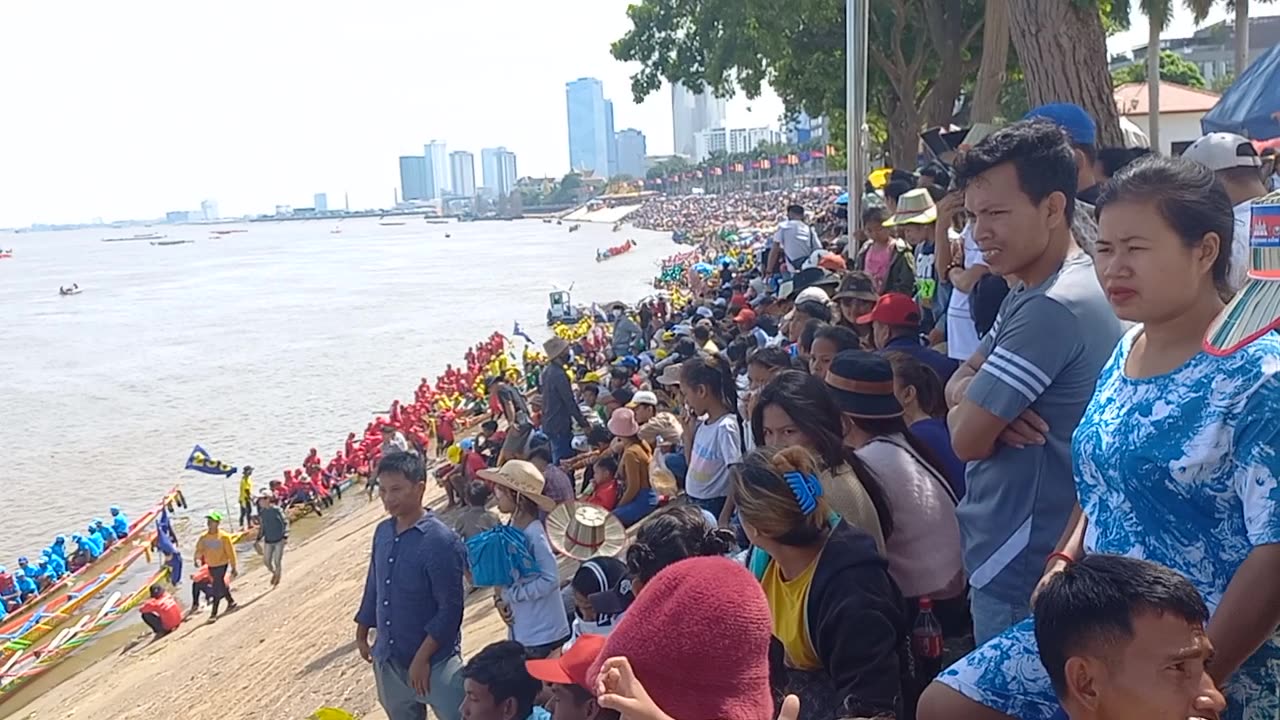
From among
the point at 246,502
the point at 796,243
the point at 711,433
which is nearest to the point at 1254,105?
the point at 711,433

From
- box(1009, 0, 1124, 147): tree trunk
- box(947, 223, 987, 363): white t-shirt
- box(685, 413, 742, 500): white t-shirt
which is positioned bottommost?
box(685, 413, 742, 500): white t-shirt

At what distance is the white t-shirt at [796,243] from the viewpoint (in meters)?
12.7

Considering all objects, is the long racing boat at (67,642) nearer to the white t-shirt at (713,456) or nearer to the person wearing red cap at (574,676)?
the white t-shirt at (713,456)

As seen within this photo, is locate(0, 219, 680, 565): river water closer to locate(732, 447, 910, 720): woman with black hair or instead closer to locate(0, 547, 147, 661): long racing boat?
locate(0, 547, 147, 661): long racing boat

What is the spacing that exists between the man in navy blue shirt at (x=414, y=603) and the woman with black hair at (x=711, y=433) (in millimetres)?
1434

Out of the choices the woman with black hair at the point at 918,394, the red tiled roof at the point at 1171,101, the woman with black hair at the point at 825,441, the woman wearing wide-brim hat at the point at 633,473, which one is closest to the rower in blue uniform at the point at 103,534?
the woman wearing wide-brim hat at the point at 633,473

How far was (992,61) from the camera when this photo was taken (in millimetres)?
11477

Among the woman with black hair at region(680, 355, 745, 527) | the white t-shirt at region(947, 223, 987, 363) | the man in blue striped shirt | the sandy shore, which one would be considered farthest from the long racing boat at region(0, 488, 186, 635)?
the man in blue striped shirt

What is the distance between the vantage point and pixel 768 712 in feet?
7.23

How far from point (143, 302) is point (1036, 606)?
8262cm

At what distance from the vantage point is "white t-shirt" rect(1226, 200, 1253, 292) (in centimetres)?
222

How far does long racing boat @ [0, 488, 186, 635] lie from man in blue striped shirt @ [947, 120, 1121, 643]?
50.6 feet

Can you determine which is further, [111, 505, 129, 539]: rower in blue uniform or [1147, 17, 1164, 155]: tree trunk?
[1147, 17, 1164, 155]: tree trunk

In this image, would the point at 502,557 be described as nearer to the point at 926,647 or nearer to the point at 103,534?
the point at 926,647
